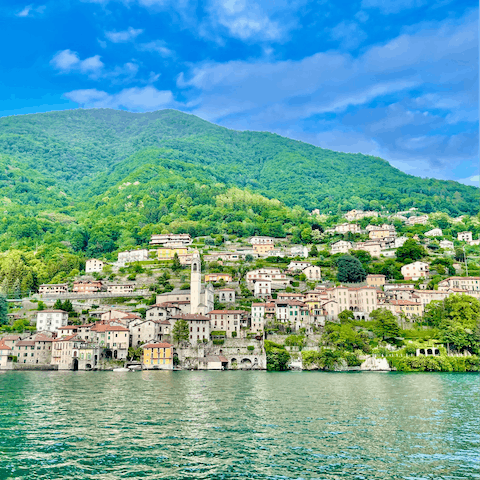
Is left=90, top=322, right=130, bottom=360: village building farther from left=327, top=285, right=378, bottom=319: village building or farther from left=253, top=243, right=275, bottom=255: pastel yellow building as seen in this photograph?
left=253, top=243, right=275, bottom=255: pastel yellow building

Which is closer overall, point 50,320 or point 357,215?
point 50,320

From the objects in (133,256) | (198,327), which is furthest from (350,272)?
(133,256)

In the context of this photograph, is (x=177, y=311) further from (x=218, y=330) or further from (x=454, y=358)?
(x=454, y=358)

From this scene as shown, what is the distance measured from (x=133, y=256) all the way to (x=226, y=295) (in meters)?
40.0

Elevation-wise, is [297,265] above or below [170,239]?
below

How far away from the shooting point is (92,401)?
3600 centimetres

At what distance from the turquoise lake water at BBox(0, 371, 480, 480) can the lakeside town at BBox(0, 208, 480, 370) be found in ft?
90.8

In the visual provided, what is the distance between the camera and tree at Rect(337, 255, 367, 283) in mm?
104438

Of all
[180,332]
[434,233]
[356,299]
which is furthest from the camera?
[434,233]

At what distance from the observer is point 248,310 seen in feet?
281

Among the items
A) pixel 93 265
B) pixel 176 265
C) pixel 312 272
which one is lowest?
pixel 312 272

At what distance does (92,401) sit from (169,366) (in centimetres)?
3507

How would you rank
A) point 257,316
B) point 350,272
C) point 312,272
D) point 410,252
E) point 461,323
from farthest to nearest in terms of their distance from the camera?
point 410,252 → point 312,272 → point 350,272 → point 257,316 → point 461,323

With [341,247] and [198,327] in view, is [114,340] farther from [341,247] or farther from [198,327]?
[341,247]
